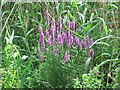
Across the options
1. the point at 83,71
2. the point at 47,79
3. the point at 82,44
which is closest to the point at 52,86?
the point at 47,79

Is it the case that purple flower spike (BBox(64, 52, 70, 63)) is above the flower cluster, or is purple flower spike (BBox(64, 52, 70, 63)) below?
below

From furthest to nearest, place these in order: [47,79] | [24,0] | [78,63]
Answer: [24,0] < [78,63] < [47,79]

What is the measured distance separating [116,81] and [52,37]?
625 mm

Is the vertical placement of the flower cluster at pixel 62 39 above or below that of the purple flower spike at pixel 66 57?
above

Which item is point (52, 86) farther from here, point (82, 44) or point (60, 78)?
point (82, 44)

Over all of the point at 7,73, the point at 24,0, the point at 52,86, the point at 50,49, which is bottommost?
the point at 52,86

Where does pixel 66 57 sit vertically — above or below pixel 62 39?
below

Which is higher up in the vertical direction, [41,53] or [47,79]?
[41,53]

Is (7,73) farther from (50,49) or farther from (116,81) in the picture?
(116,81)

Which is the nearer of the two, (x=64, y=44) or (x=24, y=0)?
(x=64, y=44)

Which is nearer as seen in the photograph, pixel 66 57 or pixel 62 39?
pixel 66 57

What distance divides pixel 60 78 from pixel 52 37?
0.35m

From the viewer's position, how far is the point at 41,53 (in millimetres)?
2354

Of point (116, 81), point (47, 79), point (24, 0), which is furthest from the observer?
point (24, 0)
